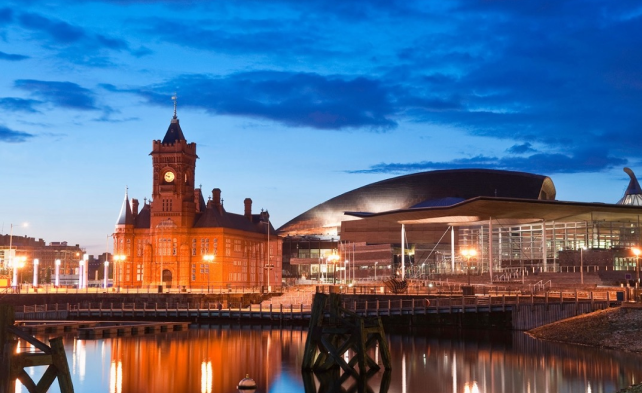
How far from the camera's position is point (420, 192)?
520ft

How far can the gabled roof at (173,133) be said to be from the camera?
11219 centimetres

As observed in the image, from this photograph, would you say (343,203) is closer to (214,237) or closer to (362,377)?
(214,237)

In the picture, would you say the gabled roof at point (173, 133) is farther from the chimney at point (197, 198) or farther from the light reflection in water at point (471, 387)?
the light reflection in water at point (471, 387)

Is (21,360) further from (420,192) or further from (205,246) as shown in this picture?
(420,192)

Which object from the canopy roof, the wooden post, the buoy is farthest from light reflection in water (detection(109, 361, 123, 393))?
the canopy roof

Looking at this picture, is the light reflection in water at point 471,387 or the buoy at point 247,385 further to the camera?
the buoy at point 247,385

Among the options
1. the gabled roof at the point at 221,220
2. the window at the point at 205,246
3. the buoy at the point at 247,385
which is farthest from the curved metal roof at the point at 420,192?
the buoy at the point at 247,385

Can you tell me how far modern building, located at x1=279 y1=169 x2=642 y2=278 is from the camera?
297 feet

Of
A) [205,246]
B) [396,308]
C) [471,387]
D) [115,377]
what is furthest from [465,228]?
[115,377]

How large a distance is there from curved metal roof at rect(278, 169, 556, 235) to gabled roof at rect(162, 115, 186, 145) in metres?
39.4

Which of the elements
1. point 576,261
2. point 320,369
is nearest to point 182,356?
point 320,369

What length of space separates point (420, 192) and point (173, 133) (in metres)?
61.2

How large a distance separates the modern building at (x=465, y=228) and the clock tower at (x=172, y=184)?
2301cm

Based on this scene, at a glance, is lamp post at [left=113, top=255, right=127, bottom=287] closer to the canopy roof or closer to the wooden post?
the canopy roof
